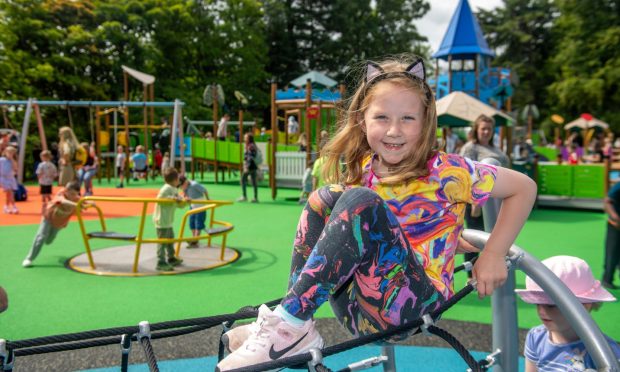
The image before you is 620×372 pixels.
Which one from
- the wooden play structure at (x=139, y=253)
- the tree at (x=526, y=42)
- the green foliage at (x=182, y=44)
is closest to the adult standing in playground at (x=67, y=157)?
the wooden play structure at (x=139, y=253)

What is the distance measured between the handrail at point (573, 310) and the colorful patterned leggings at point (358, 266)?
0.97 feet

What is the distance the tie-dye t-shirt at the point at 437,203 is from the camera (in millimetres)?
1793

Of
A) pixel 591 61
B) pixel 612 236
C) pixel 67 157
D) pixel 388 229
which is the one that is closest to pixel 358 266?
pixel 388 229

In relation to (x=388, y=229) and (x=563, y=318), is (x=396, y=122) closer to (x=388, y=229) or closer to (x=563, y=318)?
(x=388, y=229)

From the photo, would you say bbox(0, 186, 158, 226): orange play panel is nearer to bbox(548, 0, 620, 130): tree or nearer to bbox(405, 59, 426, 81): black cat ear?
bbox(405, 59, 426, 81): black cat ear

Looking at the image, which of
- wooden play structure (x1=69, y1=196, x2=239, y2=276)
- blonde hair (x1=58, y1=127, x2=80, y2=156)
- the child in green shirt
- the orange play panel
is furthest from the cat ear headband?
blonde hair (x1=58, y1=127, x2=80, y2=156)

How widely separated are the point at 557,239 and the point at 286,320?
291 inches

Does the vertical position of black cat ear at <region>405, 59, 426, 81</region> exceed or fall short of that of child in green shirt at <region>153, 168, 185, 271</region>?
it exceeds it

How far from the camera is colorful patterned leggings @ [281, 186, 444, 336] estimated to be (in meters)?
1.58

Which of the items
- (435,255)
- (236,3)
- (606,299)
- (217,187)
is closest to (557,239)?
(606,299)

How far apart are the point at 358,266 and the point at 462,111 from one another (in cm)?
1001

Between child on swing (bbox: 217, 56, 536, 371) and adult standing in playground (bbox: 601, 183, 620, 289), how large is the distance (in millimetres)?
3678

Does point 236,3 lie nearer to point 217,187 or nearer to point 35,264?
point 217,187

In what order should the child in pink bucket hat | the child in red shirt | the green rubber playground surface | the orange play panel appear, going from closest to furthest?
the child in pink bucket hat
the green rubber playground surface
the child in red shirt
the orange play panel
